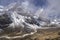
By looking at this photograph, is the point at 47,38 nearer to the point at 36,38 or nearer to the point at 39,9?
the point at 36,38

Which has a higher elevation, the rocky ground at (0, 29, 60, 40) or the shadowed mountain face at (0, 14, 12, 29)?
the shadowed mountain face at (0, 14, 12, 29)

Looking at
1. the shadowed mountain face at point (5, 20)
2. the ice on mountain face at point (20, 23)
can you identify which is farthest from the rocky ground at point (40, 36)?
the shadowed mountain face at point (5, 20)

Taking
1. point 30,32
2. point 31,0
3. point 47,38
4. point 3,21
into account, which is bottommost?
point 47,38

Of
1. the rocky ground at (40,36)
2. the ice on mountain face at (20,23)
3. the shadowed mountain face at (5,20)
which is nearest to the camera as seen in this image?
the rocky ground at (40,36)

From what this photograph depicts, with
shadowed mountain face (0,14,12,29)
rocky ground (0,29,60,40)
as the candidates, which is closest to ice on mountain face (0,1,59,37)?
shadowed mountain face (0,14,12,29)

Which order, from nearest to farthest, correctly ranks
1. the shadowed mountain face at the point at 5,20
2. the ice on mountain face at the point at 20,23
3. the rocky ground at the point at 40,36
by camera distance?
the rocky ground at the point at 40,36
the ice on mountain face at the point at 20,23
the shadowed mountain face at the point at 5,20

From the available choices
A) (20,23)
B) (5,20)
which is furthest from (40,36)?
(5,20)

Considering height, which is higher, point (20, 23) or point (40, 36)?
point (20, 23)

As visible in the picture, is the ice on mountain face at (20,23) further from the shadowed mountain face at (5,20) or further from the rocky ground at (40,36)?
the rocky ground at (40,36)

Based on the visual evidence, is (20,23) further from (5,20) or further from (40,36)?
(40,36)

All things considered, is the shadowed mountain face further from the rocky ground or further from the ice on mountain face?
the rocky ground

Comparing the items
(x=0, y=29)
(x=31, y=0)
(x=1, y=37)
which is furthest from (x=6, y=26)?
(x=31, y=0)
